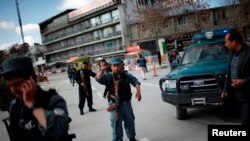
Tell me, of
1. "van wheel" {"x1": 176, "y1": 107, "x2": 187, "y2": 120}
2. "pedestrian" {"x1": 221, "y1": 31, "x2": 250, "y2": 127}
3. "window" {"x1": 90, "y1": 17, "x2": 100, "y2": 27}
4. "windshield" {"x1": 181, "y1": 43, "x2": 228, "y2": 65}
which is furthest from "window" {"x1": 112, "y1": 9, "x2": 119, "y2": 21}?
"pedestrian" {"x1": 221, "y1": 31, "x2": 250, "y2": 127}

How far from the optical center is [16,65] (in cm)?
232

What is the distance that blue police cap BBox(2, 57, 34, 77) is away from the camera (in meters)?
2.29

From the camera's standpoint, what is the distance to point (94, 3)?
6856 cm

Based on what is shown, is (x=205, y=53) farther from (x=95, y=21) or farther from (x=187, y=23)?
(x=95, y=21)

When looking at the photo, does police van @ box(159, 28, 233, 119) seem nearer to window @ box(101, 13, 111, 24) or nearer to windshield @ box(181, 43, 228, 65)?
windshield @ box(181, 43, 228, 65)

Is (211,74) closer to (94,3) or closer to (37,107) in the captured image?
(37,107)

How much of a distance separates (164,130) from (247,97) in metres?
2.69

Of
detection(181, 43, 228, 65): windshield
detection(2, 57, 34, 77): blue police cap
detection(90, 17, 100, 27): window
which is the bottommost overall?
detection(181, 43, 228, 65): windshield

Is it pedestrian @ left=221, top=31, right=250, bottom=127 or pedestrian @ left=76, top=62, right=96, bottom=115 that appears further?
pedestrian @ left=76, top=62, right=96, bottom=115

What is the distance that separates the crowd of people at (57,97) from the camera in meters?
2.15

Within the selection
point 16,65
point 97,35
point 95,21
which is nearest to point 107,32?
point 97,35

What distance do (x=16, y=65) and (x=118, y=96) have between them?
3.30 m

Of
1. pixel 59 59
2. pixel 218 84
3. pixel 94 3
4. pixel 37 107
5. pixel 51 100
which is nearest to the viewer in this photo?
pixel 37 107

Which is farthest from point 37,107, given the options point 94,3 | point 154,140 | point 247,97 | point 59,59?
point 59,59
